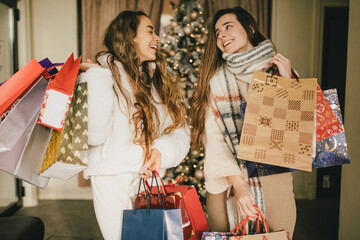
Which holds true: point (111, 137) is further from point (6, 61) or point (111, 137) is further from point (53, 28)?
point (53, 28)

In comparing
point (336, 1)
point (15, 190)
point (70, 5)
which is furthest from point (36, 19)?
point (336, 1)

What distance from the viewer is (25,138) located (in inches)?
39.2

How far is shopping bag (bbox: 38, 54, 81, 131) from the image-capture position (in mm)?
941

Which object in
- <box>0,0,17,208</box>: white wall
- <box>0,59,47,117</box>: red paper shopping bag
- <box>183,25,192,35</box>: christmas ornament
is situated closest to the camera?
<box>0,59,47,117</box>: red paper shopping bag

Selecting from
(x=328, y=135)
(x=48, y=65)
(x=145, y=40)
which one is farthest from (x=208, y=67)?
(x=48, y=65)

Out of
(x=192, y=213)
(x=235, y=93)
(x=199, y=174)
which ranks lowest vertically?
(x=199, y=174)

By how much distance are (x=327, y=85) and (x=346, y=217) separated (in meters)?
2.19

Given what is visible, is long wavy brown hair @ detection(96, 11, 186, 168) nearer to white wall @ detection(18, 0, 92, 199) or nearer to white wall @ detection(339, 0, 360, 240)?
white wall @ detection(339, 0, 360, 240)

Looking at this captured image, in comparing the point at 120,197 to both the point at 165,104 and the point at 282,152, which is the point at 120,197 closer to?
the point at 165,104

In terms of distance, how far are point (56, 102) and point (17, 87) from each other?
0.15 meters

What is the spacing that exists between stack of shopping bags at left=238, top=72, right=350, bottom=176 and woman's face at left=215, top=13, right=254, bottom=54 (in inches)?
12.6

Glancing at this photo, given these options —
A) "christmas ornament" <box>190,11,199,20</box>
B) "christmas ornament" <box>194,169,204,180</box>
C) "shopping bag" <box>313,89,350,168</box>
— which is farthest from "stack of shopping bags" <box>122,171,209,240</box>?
"christmas ornament" <box>190,11,199,20</box>

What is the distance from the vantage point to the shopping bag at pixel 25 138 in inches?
37.7

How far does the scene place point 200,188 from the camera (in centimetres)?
282
